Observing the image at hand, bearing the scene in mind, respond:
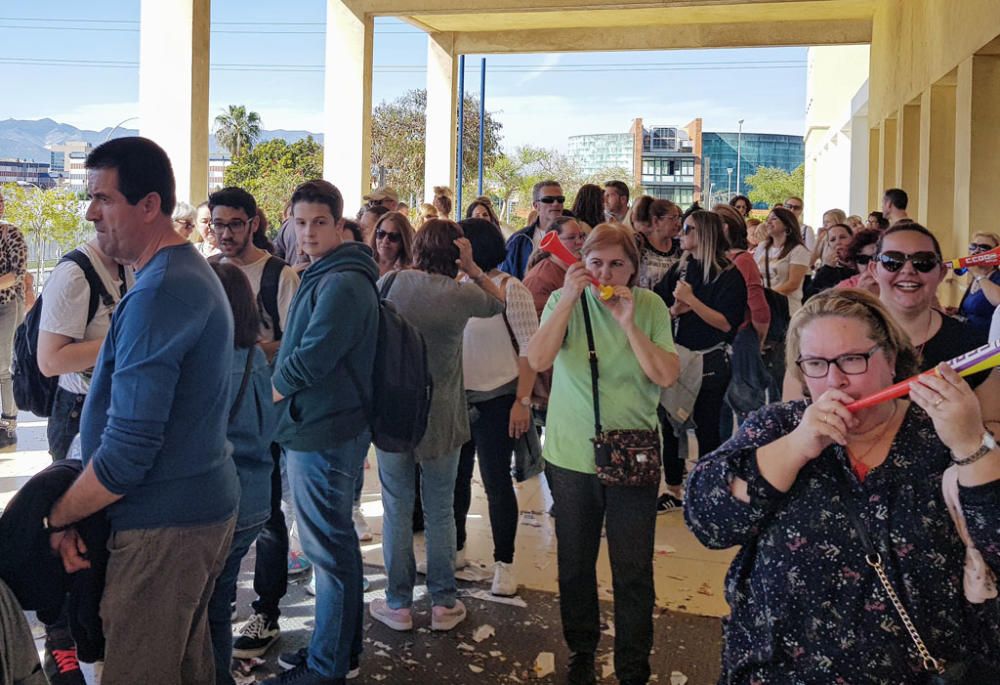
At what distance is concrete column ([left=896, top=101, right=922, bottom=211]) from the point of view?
1581cm

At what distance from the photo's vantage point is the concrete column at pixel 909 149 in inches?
623

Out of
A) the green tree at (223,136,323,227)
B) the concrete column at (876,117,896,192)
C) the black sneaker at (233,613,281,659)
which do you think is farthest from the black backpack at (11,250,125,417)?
the green tree at (223,136,323,227)

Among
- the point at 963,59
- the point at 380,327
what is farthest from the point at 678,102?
the point at 380,327

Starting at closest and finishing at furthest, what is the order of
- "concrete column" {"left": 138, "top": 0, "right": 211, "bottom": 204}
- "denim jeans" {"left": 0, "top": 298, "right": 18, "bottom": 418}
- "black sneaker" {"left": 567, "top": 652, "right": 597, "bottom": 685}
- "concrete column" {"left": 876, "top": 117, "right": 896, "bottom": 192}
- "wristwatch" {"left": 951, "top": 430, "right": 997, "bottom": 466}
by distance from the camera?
"wristwatch" {"left": 951, "top": 430, "right": 997, "bottom": 466} → "black sneaker" {"left": 567, "top": 652, "right": 597, "bottom": 685} → "denim jeans" {"left": 0, "top": 298, "right": 18, "bottom": 418} → "concrete column" {"left": 138, "top": 0, "right": 211, "bottom": 204} → "concrete column" {"left": 876, "top": 117, "right": 896, "bottom": 192}

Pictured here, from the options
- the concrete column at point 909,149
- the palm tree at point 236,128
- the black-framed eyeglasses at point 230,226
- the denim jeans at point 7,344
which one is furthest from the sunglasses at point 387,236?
the palm tree at point 236,128

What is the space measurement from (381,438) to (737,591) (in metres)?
1.97

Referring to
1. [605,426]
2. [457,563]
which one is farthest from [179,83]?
[605,426]

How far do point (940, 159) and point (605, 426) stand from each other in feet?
36.6

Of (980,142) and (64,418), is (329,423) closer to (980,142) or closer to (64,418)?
(64,418)

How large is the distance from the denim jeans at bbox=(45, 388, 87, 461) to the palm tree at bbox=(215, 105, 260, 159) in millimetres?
62748

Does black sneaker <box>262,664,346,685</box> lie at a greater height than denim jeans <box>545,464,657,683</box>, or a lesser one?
lesser

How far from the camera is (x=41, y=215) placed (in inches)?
604

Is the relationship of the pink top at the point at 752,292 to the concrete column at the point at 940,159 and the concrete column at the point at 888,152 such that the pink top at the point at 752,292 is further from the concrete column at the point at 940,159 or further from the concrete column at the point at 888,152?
the concrete column at the point at 888,152

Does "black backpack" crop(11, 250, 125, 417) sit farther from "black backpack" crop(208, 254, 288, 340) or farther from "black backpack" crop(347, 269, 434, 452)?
"black backpack" crop(347, 269, 434, 452)
